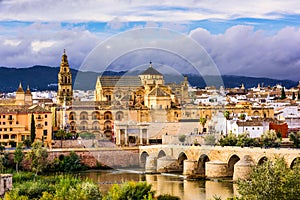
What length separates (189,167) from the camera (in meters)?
32.4

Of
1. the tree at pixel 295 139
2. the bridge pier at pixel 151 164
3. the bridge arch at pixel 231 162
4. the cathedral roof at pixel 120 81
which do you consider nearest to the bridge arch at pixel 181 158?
the bridge pier at pixel 151 164

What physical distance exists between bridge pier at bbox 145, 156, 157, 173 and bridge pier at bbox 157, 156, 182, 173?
0.70ft

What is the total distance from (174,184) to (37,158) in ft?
23.1

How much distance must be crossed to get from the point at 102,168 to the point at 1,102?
19.0 meters

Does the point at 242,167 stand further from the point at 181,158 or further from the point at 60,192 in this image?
the point at 60,192

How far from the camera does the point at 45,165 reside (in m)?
33.3

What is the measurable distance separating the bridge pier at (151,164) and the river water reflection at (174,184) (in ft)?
3.19

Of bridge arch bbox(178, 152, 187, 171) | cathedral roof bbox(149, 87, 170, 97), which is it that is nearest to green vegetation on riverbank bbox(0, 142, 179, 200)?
bridge arch bbox(178, 152, 187, 171)

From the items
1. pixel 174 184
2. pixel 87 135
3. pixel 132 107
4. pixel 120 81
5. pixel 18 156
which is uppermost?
pixel 120 81

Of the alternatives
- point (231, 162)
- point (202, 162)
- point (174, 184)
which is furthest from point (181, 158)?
point (174, 184)

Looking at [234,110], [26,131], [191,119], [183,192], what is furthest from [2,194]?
[234,110]

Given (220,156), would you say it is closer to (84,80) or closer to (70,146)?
(70,146)

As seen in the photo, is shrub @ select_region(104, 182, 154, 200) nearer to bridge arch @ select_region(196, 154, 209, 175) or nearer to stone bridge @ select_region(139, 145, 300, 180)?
stone bridge @ select_region(139, 145, 300, 180)

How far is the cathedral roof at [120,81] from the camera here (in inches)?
1820
